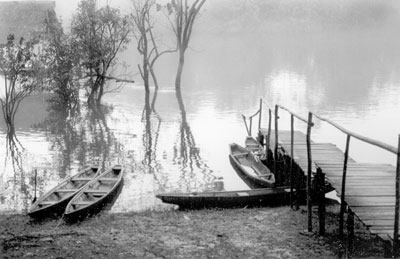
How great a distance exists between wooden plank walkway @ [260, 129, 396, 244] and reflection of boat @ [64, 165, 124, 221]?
4.59m

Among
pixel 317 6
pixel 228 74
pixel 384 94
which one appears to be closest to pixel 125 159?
pixel 384 94

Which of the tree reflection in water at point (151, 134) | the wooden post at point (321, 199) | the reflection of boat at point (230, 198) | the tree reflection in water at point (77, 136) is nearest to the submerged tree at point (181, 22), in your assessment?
the tree reflection in water at point (151, 134)

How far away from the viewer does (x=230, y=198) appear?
12.1m

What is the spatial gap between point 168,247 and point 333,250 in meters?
2.82

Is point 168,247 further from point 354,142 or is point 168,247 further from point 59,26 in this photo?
point 59,26

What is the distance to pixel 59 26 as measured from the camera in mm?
30438

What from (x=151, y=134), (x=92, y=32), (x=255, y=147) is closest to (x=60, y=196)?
(x=255, y=147)

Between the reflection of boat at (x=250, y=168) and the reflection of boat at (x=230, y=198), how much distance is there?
0.84 m

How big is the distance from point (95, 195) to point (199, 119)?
13106mm

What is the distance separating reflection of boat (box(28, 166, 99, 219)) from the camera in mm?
11297

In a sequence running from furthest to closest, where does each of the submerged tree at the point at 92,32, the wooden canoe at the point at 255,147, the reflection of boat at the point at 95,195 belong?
the submerged tree at the point at 92,32, the wooden canoe at the point at 255,147, the reflection of boat at the point at 95,195

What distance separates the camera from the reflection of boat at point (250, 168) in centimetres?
1396

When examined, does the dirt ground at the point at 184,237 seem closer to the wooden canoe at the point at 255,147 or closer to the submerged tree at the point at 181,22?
the wooden canoe at the point at 255,147

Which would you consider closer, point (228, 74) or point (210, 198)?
point (210, 198)
